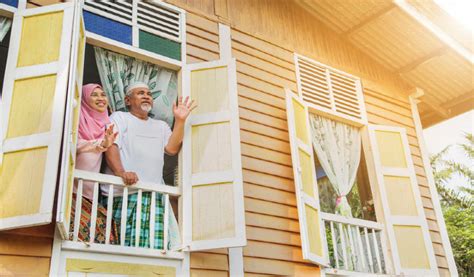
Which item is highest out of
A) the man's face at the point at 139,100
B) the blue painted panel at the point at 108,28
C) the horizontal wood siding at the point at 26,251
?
the blue painted panel at the point at 108,28

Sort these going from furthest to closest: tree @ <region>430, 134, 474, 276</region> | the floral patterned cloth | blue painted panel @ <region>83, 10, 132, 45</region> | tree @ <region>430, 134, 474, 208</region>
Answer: tree @ <region>430, 134, 474, 208</region> → tree @ <region>430, 134, 474, 276</region> → blue painted panel @ <region>83, 10, 132, 45</region> → the floral patterned cloth

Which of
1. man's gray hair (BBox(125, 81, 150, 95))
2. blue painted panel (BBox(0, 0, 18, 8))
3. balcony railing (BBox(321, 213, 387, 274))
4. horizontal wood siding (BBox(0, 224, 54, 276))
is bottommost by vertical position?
horizontal wood siding (BBox(0, 224, 54, 276))

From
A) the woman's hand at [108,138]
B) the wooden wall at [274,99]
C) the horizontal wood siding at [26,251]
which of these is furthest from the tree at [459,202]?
the horizontal wood siding at [26,251]

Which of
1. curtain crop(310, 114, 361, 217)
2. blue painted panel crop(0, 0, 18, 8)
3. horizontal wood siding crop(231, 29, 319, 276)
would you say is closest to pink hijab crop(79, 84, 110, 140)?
blue painted panel crop(0, 0, 18, 8)

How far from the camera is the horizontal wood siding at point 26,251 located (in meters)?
3.06

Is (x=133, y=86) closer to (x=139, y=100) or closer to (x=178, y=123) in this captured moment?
(x=139, y=100)

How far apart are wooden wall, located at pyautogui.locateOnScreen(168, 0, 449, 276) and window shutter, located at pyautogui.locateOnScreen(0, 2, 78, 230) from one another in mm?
1452

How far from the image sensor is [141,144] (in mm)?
4133

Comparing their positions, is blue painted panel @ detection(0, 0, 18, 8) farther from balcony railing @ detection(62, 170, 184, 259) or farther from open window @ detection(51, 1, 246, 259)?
balcony railing @ detection(62, 170, 184, 259)

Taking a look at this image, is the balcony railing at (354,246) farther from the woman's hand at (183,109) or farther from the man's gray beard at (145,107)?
the man's gray beard at (145,107)

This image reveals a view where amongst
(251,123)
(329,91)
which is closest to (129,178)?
(251,123)

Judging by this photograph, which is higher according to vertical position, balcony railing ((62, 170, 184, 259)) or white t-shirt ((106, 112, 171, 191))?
white t-shirt ((106, 112, 171, 191))

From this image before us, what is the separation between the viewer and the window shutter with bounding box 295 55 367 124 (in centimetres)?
552

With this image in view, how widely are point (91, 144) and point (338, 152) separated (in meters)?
2.76
